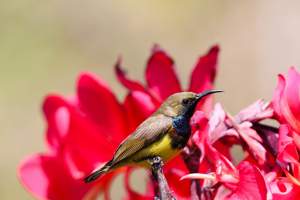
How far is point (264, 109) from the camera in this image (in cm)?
83

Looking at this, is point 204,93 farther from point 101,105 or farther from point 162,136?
point 101,105

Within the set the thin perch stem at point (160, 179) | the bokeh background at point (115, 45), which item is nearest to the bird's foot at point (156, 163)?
the thin perch stem at point (160, 179)

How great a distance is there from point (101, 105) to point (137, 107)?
6 centimetres

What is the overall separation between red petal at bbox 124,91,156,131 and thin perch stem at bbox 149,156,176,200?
10 cm

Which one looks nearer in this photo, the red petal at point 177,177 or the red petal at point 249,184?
the red petal at point 249,184

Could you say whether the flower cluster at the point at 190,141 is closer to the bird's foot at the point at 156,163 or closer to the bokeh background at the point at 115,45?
the bird's foot at the point at 156,163

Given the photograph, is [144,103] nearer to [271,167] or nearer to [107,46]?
[271,167]

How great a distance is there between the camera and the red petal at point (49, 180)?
104 centimetres

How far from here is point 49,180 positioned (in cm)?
105

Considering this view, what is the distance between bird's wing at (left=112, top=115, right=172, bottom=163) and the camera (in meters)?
0.87

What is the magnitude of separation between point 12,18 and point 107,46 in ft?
1.46

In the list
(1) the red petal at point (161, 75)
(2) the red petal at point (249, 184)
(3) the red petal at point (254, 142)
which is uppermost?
(1) the red petal at point (161, 75)

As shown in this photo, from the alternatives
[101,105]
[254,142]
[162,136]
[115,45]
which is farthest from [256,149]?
[115,45]

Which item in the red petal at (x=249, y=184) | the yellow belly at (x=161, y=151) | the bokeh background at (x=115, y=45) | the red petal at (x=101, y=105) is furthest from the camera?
the bokeh background at (x=115, y=45)
